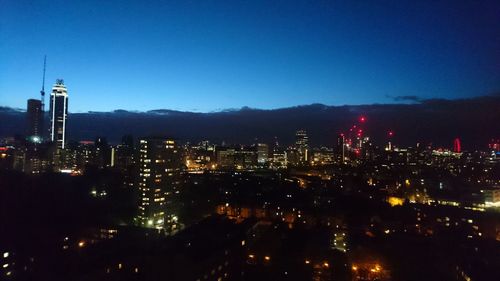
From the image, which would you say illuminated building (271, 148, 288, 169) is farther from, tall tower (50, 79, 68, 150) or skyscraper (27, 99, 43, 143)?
skyscraper (27, 99, 43, 143)

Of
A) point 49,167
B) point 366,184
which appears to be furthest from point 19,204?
point 366,184

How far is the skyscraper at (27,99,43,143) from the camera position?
30.0 metres

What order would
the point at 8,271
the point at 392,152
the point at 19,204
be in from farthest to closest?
1. the point at 392,152
2. the point at 19,204
3. the point at 8,271

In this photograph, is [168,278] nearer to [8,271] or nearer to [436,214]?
[8,271]

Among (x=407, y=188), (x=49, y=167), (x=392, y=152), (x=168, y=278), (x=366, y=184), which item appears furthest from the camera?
(x=392, y=152)

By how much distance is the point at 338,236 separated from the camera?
885cm

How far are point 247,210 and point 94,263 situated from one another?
7088mm

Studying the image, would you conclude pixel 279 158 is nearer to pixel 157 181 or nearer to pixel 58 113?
pixel 58 113

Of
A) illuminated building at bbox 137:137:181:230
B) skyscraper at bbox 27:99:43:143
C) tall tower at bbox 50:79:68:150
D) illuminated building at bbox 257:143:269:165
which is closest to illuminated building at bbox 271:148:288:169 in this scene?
illuminated building at bbox 257:143:269:165

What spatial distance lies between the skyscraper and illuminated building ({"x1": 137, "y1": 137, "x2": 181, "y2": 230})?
20721mm

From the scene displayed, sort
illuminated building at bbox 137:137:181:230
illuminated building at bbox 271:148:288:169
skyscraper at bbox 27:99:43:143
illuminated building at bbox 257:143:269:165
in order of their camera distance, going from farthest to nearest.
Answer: illuminated building at bbox 257:143:269:165 → illuminated building at bbox 271:148:288:169 → skyscraper at bbox 27:99:43:143 → illuminated building at bbox 137:137:181:230

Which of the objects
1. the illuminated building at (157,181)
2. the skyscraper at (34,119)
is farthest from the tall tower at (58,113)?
the illuminated building at (157,181)

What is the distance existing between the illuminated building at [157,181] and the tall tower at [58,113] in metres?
20.1

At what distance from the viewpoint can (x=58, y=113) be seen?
3092 cm
